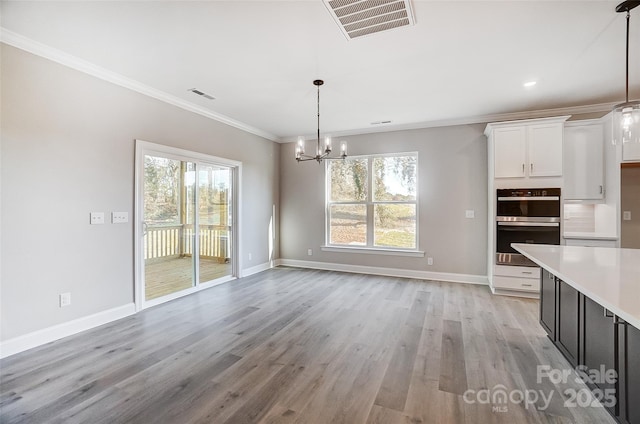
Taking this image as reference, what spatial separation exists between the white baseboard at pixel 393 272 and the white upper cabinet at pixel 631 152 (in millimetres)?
2473

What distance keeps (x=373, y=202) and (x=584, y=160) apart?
10.6 feet

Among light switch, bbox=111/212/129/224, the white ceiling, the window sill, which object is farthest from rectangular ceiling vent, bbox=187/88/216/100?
the window sill

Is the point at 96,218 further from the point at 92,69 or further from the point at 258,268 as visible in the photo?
the point at 258,268

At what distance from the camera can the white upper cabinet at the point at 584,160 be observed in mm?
4086

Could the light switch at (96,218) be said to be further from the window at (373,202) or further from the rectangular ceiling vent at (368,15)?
the window at (373,202)

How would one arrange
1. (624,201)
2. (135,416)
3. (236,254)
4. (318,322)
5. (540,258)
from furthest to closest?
(236,254)
(624,201)
(318,322)
(540,258)
(135,416)

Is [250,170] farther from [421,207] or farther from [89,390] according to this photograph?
[89,390]

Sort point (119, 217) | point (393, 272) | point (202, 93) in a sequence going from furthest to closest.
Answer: point (393, 272) < point (202, 93) < point (119, 217)

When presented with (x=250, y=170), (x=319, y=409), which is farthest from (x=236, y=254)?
(x=319, y=409)

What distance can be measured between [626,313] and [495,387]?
1319mm

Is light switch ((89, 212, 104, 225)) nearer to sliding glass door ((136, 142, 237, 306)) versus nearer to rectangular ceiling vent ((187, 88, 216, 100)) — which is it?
sliding glass door ((136, 142, 237, 306))

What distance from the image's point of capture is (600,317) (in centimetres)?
177

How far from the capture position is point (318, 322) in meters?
3.31

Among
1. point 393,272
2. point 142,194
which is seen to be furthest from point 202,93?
point 393,272
